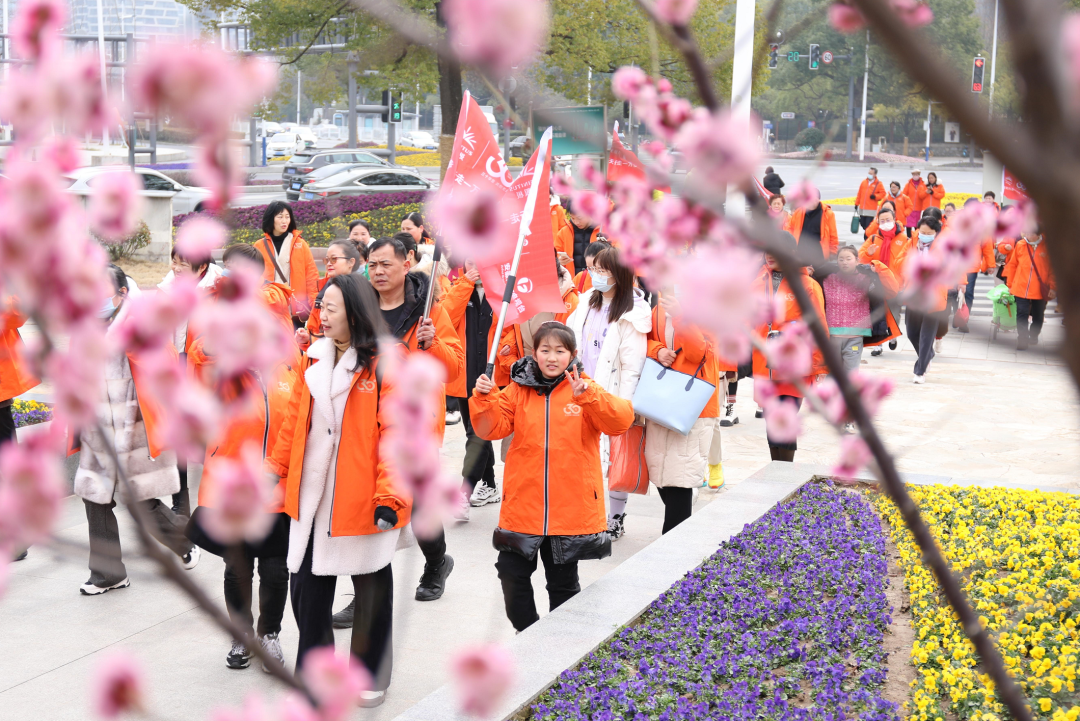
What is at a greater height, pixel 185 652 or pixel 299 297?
pixel 299 297

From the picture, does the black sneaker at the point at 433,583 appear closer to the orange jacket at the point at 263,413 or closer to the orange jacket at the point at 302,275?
the orange jacket at the point at 263,413

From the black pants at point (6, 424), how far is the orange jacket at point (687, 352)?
3.82 metres

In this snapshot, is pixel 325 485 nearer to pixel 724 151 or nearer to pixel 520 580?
pixel 520 580

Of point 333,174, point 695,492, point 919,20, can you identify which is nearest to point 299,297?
point 695,492

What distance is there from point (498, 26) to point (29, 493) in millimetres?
594

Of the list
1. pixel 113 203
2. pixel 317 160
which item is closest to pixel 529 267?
pixel 113 203

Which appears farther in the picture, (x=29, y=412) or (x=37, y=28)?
(x=29, y=412)

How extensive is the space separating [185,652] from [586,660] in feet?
6.75

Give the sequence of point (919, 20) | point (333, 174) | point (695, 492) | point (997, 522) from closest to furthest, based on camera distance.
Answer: point (919, 20)
point (997, 522)
point (695, 492)
point (333, 174)

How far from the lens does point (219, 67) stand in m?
0.90

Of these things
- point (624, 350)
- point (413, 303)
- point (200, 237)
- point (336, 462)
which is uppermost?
point (200, 237)

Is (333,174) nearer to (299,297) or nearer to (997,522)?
(299,297)

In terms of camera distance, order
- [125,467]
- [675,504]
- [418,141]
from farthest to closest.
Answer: [418,141]
[675,504]
[125,467]

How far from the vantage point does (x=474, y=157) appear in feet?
20.1
